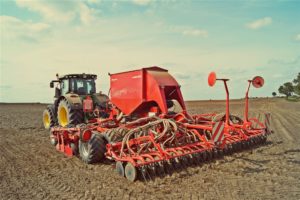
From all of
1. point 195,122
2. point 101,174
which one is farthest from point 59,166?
point 195,122

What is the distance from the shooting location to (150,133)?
20.1 ft

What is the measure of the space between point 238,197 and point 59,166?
3867 millimetres

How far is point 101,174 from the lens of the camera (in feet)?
19.0

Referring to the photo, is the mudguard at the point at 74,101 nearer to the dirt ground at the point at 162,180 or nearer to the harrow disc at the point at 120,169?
the dirt ground at the point at 162,180

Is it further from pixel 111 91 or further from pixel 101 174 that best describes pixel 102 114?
pixel 101 174

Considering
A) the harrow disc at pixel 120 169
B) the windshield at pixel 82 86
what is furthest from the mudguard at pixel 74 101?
the harrow disc at pixel 120 169

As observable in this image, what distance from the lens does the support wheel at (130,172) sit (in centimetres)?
511

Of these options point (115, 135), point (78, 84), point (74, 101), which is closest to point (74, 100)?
point (74, 101)

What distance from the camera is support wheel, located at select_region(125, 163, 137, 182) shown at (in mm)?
5109

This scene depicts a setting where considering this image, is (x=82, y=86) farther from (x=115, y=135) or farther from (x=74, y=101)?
(x=115, y=135)

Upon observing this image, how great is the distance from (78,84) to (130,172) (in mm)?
6503

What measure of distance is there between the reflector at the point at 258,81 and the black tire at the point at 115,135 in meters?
3.47

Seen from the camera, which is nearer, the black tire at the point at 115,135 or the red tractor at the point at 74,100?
the black tire at the point at 115,135

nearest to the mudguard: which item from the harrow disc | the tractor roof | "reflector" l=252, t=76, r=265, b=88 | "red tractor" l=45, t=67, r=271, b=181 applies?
the tractor roof
